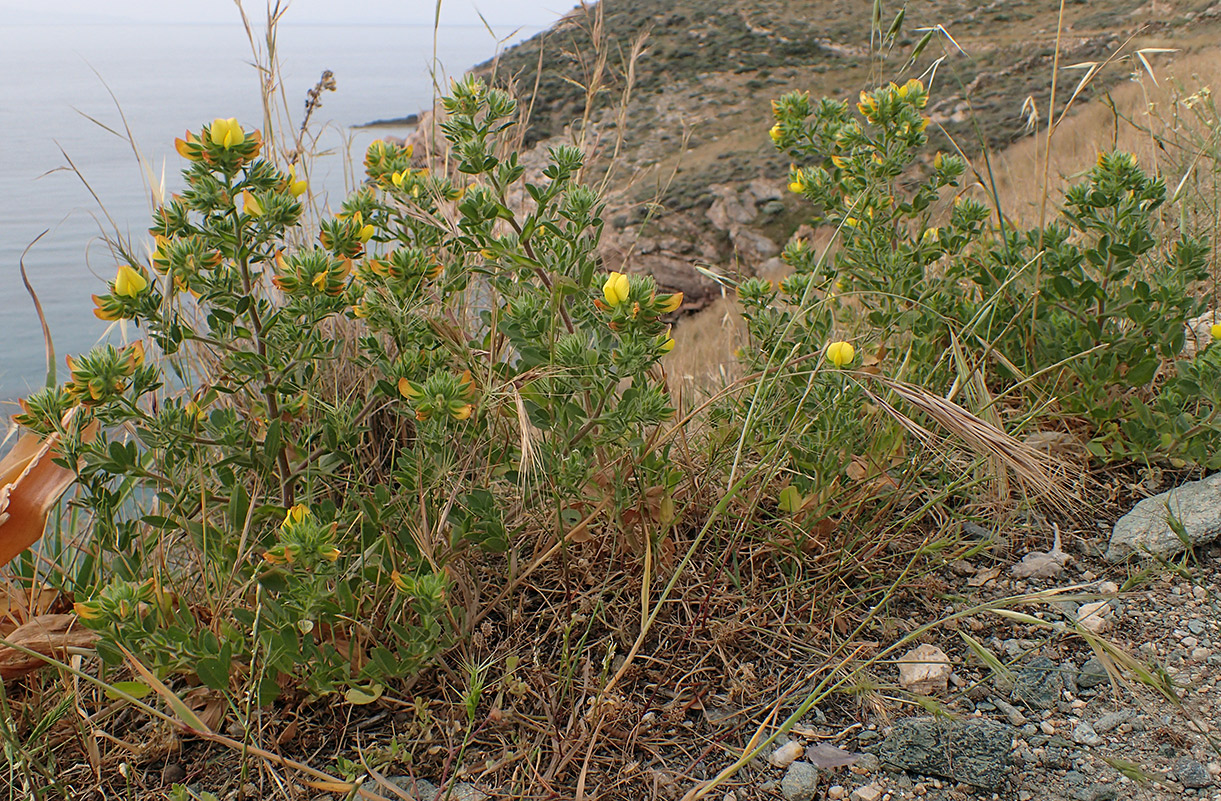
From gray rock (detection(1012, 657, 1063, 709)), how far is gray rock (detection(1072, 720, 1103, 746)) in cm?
6

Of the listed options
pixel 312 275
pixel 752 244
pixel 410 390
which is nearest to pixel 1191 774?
pixel 410 390

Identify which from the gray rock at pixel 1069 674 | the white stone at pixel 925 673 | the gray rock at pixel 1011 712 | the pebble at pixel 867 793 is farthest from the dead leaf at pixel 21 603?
the gray rock at pixel 1069 674

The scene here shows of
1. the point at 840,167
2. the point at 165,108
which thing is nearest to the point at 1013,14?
the point at 165,108

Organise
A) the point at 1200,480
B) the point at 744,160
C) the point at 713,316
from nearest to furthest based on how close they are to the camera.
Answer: the point at 1200,480
the point at 713,316
the point at 744,160

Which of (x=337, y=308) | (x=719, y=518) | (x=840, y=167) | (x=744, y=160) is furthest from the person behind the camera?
(x=744, y=160)

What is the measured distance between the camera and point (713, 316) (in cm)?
866

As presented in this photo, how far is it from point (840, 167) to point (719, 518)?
103 cm

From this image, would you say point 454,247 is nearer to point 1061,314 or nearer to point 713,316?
point 1061,314

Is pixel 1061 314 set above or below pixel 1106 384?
above

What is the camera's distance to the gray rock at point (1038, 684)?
151 centimetres

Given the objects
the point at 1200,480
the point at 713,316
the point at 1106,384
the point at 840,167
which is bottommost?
the point at 713,316

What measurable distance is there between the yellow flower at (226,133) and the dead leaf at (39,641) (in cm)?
90

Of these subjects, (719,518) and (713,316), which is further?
(713,316)

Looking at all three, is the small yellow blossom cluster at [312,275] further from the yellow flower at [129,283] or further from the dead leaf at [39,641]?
the dead leaf at [39,641]
